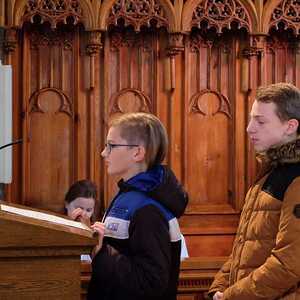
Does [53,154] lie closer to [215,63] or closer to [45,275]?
[215,63]

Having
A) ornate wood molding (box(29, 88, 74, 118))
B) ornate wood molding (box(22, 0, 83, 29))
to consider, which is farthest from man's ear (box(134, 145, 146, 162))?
ornate wood molding (box(29, 88, 74, 118))

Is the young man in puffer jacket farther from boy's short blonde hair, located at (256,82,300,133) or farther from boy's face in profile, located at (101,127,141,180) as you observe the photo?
boy's face in profile, located at (101,127,141,180)

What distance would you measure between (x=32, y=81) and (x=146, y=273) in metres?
3.37

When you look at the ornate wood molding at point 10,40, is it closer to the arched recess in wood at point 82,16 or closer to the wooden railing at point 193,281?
the arched recess in wood at point 82,16

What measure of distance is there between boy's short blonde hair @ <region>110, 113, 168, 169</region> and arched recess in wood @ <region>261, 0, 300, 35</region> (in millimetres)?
3229

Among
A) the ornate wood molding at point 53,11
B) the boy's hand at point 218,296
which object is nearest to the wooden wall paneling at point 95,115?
the ornate wood molding at point 53,11

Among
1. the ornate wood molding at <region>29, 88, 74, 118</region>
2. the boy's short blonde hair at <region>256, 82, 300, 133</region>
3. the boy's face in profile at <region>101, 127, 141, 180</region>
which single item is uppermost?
the ornate wood molding at <region>29, 88, 74, 118</region>

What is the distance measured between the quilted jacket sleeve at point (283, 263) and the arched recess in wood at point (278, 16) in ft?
10.8

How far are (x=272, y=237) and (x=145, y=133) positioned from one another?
553 millimetres

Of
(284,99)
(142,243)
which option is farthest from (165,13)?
(142,243)

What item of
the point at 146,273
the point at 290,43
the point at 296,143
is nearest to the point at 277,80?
→ the point at 290,43

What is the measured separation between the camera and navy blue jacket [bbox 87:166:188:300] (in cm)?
222

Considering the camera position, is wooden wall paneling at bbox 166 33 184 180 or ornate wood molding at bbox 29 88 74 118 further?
wooden wall paneling at bbox 166 33 184 180

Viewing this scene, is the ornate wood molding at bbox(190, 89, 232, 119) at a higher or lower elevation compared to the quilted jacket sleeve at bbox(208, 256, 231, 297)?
higher
